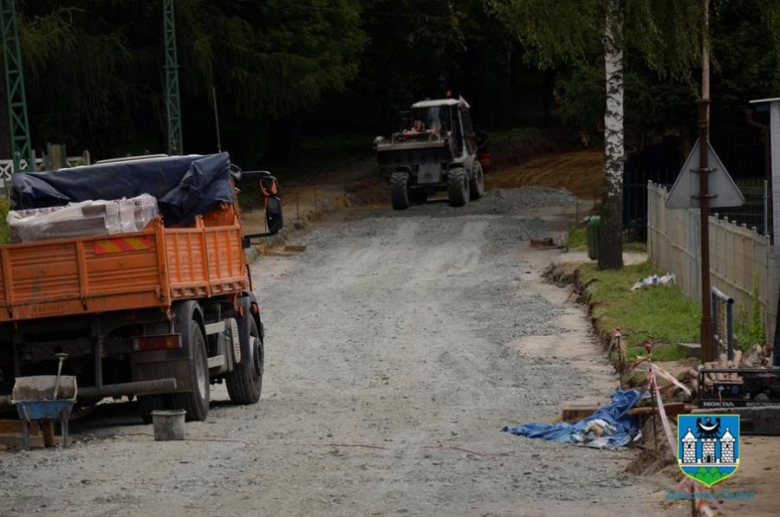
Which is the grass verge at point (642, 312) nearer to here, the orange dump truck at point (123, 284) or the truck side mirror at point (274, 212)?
the truck side mirror at point (274, 212)

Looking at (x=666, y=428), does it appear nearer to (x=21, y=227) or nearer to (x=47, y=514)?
(x=47, y=514)

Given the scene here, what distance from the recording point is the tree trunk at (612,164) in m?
26.4

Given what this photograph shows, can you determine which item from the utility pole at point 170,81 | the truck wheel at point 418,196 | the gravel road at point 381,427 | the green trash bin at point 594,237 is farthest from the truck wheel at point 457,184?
the green trash bin at point 594,237

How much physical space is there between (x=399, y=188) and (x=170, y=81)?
25.9 feet

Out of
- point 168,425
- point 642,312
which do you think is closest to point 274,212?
point 168,425

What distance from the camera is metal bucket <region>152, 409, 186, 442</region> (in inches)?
531

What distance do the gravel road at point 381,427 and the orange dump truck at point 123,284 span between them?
0.67 metres

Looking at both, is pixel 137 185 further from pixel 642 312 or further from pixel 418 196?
pixel 418 196

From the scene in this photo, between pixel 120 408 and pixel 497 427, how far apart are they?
511 centimetres

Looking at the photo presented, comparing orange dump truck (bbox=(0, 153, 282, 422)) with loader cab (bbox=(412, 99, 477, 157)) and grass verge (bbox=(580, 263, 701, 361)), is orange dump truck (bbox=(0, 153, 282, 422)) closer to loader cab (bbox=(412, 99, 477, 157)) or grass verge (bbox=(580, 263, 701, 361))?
grass verge (bbox=(580, 263, 701, 361))

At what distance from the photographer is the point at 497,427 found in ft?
46.7

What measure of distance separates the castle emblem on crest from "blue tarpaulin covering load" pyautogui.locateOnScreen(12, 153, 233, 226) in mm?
9092

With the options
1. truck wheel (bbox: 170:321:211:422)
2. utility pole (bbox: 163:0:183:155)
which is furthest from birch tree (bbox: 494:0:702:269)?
utility pole (bbox: 163:0:183:155)

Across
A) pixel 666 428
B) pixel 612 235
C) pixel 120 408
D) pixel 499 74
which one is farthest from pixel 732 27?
pixel 499 74
